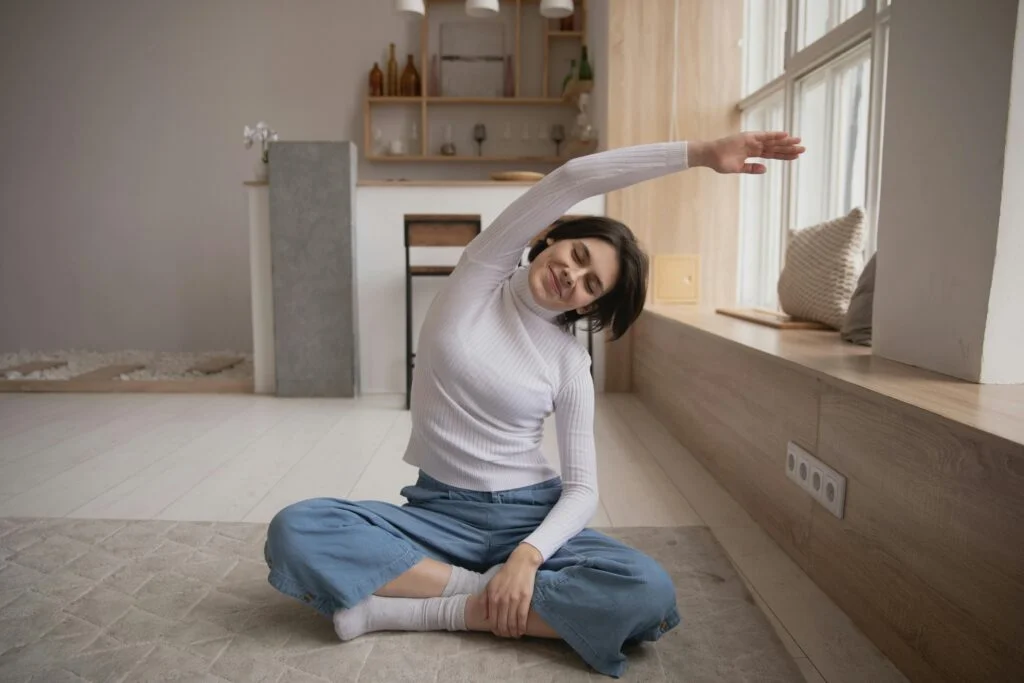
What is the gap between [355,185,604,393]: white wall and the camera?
386cm

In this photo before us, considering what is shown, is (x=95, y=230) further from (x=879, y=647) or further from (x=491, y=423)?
(x=879, y=647)

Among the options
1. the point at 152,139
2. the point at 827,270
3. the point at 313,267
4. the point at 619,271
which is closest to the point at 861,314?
the point at 827,270

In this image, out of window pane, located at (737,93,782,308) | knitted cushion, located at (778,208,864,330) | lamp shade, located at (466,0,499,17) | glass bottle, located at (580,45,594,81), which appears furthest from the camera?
glass bottle, located at (580,45,594,81)

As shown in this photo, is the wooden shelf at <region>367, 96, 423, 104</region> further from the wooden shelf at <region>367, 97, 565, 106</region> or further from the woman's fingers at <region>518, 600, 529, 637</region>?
the woman's fingers at <region>518, 600, 529, 637</region>

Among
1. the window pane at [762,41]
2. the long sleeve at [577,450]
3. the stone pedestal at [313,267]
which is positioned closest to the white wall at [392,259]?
the stone pedestal at [313,267]

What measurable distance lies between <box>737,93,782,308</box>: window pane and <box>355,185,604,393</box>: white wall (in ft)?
2.49

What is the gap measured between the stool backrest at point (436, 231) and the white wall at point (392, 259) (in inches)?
13.2

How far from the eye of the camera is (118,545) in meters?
1.83

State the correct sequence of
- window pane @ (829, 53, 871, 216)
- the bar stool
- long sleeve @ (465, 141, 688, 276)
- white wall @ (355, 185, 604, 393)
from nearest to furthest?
long sleeve @ (465, 141, 688, 276) → window pane @ (829, 53, 871, 216) → the bar stool → white wall @ (355, 185, 604, 393)

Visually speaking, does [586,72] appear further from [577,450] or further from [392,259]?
[577,450]

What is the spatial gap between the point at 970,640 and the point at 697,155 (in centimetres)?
83

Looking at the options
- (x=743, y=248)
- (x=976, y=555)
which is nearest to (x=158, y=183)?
(x=743, y=248)

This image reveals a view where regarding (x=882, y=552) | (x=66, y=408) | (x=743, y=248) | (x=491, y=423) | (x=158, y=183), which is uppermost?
(x=158, y=183)

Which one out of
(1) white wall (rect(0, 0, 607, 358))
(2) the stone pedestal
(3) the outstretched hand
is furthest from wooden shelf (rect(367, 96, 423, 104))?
(3) the outstretched hand
